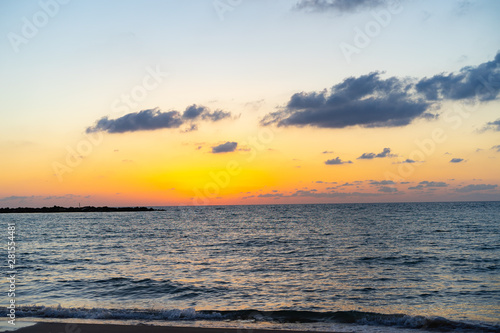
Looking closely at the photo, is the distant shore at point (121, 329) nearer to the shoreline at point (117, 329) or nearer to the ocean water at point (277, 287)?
the shoreline at point (117, 329)

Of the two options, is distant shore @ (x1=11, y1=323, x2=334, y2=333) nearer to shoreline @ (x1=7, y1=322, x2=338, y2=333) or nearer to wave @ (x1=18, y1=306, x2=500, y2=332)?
shoreline @ (x1=7, y1=322, x2=338, y2=333)

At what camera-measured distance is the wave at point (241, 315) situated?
14.1m

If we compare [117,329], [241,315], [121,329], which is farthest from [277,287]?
[117,329]

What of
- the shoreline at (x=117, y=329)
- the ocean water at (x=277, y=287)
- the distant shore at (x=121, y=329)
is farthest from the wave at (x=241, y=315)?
the distant shore at (x=121, y=329)

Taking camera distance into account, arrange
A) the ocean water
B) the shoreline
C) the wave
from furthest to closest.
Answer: the ocean water < the wave < the shoreline

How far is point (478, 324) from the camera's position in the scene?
13.5m

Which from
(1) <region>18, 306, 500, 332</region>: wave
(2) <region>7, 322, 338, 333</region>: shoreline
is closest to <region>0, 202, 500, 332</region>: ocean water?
(1) <region>18, 306, 500, 332</region>: wave

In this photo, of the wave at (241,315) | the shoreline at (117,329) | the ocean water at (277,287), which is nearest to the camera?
the shoreline at (117,329)

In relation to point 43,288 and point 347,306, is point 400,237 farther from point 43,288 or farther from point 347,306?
point 43,288

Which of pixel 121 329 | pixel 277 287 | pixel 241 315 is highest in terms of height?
pixel 121 329

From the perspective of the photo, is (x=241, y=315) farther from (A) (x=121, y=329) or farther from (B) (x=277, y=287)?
(B) (x=277, y=287)

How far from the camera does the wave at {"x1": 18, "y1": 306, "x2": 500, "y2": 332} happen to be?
1406cm

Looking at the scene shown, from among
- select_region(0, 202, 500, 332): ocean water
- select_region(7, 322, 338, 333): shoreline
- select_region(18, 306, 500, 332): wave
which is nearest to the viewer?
select_region(7, 322, 338, 333): shoreline

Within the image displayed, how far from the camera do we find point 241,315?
15375 mm
